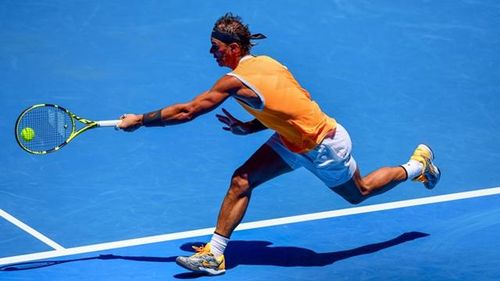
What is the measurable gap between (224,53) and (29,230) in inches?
99.0

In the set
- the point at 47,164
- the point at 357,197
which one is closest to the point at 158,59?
the point at 47,164

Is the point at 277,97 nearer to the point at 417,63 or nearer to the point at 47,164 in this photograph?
the point at 47,164

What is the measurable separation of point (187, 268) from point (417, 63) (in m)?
5.66

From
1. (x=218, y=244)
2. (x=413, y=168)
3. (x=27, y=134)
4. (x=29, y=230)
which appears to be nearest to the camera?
(x=218, y=244)

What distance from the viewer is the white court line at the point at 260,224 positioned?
1023 cm

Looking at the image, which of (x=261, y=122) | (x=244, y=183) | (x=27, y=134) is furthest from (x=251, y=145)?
(x=27, y=134)

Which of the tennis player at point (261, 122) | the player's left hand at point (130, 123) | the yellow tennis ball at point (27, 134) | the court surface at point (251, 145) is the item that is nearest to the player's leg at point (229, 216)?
the tennis player at point (261, 122)

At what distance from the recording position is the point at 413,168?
10797mm

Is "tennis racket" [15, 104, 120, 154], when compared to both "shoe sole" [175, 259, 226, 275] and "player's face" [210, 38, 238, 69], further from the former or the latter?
"shoe sole" [175, 259, 226, 275]

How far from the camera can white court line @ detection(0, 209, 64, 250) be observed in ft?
34.2

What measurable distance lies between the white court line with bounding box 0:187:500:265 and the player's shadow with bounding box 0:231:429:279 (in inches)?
6.0

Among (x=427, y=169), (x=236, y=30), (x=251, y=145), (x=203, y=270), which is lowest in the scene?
(x=203, y=270)

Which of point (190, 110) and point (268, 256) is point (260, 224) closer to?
point (268, 256)

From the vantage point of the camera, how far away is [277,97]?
9633 millimetres
